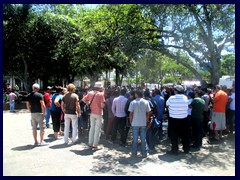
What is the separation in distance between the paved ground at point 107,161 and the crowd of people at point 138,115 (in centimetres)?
30

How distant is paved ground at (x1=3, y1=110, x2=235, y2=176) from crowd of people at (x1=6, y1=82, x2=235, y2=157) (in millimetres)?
304

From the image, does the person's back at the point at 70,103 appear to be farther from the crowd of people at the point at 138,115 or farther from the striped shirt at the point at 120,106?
the striped shirt at the point at 120,106

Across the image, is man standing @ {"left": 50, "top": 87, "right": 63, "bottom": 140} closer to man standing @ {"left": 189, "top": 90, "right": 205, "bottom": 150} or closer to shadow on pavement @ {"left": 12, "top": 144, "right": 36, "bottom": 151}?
shadow on pavement @ {"left": 12, "top": 144, "right": 36, "bottom": 151}

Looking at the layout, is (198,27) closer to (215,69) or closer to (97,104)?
(215,69)

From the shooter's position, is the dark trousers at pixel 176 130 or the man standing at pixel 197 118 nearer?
the dark trousers at pixel 176 130

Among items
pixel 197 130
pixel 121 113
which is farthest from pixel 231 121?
pixel 121 113

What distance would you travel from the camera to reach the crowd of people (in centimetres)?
600

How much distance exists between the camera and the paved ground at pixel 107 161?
4965 millimetres

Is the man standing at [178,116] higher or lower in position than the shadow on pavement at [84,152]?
higher

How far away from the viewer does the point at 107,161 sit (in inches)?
223

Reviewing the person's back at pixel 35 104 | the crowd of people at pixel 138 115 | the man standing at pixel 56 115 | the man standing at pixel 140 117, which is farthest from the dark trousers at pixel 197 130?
the person's back at pixel 35 104

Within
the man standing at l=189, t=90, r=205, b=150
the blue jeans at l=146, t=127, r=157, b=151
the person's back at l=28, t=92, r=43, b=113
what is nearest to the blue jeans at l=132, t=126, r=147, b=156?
the blue jeans at l=146, t=127, r=157, b=151

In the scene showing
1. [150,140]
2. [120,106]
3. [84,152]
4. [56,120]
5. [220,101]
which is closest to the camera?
Answer: [84,152]

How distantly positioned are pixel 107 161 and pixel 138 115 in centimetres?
129
